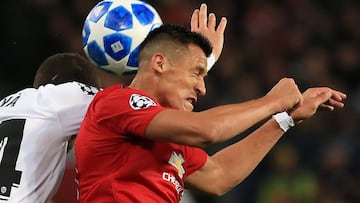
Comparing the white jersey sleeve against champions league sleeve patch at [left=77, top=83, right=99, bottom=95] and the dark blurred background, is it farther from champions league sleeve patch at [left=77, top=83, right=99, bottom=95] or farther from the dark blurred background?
the dark blurred background

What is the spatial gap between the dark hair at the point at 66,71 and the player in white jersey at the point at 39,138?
0.23 m

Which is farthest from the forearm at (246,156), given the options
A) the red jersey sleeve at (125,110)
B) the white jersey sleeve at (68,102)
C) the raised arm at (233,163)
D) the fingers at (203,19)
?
the red jersey sleeve at (125,110)

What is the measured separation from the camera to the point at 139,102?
3.94m

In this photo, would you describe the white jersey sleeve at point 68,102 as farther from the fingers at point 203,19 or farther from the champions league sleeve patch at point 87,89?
the fingers at point 203,19

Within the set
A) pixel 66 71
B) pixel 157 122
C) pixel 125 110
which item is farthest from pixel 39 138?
pixel 157 122

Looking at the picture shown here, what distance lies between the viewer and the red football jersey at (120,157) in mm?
3986

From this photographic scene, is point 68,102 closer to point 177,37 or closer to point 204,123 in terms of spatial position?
point 177,37

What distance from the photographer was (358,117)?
29.4ft

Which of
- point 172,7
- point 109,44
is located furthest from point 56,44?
point 109,44

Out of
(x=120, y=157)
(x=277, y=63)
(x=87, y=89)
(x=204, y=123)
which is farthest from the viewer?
(x=277, y=63)

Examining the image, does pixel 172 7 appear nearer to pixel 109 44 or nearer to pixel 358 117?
pixel 358 117

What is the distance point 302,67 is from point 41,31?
2526mm

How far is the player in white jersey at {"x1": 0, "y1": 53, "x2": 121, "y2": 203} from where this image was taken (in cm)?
439

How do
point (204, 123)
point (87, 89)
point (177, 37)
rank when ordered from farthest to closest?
point (87, 89) → point (177, 37) → point (204, 123)
